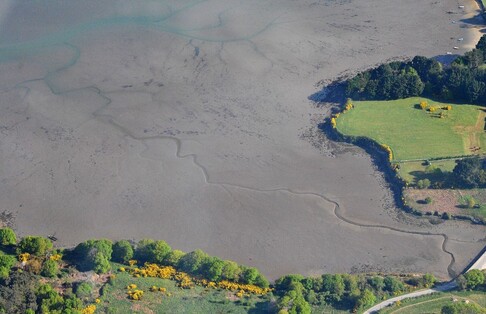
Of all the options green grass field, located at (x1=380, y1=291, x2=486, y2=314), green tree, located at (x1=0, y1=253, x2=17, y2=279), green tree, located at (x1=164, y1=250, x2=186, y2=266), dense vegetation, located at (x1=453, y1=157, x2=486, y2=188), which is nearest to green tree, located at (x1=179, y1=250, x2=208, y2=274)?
green tree, located at (x1=164, y1=250, x2=186, y2=266)

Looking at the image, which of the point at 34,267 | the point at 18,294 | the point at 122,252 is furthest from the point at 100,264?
the point at 18,294

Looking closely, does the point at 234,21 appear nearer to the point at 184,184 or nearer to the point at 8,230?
the point at 184,184

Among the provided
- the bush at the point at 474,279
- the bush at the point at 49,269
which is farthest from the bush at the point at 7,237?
the bush at the point at 474,279

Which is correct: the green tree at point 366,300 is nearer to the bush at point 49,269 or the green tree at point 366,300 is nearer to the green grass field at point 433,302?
the green grass field at point 433,302

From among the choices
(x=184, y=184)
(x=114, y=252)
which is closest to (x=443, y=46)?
(x=184, y=184)

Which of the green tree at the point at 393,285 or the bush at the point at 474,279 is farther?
the green tree at the point at 393,285

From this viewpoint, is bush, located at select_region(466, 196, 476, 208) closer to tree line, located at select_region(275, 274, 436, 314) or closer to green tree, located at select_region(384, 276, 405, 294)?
tree line, located at select_region(275, 274, 436, 314)

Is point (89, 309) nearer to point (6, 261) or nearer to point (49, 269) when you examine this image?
point (49, 269)
